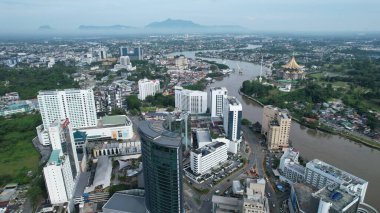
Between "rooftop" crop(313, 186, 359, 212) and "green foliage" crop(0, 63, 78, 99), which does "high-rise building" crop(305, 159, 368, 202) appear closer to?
"rooftop" crop(313, 186, 359, 212)

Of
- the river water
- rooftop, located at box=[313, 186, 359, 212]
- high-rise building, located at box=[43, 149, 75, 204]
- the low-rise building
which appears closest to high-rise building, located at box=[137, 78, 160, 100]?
the low-rise building

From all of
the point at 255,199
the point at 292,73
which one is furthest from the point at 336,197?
the point at 292,73

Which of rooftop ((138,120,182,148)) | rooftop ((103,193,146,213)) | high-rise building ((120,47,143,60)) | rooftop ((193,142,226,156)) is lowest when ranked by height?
rooftop ((103,193,146,213))

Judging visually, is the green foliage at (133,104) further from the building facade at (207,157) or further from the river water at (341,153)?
the building facade at (207,157)

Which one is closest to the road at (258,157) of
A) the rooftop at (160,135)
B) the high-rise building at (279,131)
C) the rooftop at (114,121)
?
the high-rise building at (279,131)

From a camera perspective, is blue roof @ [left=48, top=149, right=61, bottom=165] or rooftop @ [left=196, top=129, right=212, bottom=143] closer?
blue roof @ [left=48, top=149, right=61, bottom=165]

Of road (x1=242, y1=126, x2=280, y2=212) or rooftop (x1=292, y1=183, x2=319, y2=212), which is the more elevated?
rooftop (x1=292, y1=183, x2=319, y2=212)

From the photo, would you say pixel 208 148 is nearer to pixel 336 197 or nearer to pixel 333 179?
pixel 333 179
